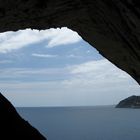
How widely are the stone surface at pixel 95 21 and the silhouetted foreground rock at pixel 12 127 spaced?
4.04 m

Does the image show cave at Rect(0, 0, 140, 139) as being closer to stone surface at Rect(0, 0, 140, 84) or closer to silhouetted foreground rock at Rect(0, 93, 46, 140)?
stone surface at Rect(0, 0, 140, 84)

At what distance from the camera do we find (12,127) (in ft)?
50.9

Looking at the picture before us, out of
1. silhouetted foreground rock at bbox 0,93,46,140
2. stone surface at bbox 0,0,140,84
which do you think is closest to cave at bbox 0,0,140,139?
stone surface at bbox 0,0,140,84

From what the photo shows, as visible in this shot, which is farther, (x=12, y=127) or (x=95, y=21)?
(x=12, y=127)

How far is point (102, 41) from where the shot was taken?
13273mm

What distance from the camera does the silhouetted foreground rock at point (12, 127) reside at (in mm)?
15156

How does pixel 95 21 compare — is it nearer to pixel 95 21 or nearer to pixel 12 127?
pixel 95 21

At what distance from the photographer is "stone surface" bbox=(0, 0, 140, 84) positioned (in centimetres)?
938

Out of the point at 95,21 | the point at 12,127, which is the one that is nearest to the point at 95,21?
the point at 95,21

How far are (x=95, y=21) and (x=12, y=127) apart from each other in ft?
22.1

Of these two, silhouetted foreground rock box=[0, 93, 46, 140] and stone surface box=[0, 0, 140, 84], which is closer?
stone surface box=[0, 0, 140, 84]

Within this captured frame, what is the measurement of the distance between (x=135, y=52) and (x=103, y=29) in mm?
1617

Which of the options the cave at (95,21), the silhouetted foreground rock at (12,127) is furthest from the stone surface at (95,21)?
the silhouetted foreground rock at (12,127)

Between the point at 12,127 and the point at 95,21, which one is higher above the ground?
the point at 95,21
